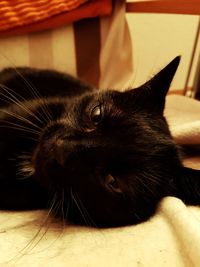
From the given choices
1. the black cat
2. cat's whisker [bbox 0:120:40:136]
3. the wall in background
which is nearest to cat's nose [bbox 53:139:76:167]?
the black cat

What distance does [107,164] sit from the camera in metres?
0.75

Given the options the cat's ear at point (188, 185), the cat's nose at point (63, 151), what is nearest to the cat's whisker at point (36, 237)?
the cat's nose at point (63, 151)

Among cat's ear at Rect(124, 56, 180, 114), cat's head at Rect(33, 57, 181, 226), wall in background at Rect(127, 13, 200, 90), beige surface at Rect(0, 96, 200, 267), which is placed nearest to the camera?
beige surface at Rect(0, 96, 200, 267)

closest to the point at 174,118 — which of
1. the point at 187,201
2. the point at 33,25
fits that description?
the point at 187,201

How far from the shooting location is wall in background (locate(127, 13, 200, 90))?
2.37m

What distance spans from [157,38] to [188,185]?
1.83 metres

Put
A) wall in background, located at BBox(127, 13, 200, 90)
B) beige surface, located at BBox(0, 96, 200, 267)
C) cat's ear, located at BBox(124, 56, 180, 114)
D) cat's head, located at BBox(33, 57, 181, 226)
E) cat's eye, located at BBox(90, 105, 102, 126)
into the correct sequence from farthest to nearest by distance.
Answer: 1. wall in background, located at BBox(127, 13, 200, 90)
2. cat's ear, located at BBox(124, 56, 180, 114)
3. cat's eye, located at BBox(90, 105, 102, 126)
4. cat's head, located at BBox(33, 57, 181, 226)
5. beige surface, located at BBox(0, 96, 200, 267)

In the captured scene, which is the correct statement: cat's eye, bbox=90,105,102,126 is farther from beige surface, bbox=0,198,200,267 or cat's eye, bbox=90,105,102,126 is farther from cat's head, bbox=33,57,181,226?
beige surface, bbox=0,198,200,267

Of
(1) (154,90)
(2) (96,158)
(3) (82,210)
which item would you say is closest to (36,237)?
(3) (82,210)

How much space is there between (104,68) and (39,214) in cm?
106

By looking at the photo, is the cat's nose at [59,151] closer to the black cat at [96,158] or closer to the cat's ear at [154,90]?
the black cat at [96,158]

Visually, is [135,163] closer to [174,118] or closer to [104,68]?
[174,118]

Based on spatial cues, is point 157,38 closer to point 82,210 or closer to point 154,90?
point 154,90

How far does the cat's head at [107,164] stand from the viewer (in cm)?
75
